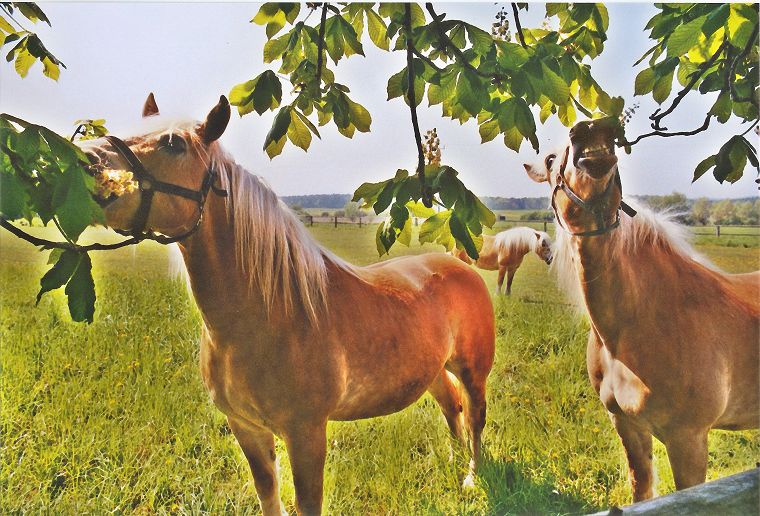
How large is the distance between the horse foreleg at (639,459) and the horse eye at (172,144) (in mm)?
993

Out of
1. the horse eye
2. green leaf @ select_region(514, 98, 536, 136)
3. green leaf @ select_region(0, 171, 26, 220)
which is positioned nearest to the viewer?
green leaf @ select_region(0, 171, 26, 220)

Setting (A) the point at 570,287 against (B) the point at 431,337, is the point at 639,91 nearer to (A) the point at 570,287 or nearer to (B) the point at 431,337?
(A) the point at 570,287

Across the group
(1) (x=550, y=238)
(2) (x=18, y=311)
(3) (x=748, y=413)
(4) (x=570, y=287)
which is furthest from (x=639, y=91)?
(2) (x=18, y=311)

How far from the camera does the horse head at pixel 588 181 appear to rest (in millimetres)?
1039

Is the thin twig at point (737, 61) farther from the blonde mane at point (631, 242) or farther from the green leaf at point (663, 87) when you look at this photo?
the blonde mane at point (631, 242)

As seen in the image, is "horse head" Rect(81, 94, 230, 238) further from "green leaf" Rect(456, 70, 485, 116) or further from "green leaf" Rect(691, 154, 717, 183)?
"green leaf" Rect(691, 154, 717, 183)

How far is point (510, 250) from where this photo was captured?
4.86 ft

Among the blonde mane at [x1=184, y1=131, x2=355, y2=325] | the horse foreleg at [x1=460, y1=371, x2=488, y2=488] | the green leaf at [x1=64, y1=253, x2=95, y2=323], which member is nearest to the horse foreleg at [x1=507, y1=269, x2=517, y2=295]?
the horse foreleg at [x1=460, y1=371, x2=488, y2=488]

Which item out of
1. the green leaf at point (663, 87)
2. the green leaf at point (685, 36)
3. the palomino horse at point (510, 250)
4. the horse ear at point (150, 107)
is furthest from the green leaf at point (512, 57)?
the palomino horse at point (510, 250)

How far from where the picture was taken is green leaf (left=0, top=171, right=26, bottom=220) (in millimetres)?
488

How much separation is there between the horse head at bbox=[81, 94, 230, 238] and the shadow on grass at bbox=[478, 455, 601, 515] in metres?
0.89

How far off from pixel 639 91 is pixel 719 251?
812mm

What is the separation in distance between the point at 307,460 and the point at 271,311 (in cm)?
28

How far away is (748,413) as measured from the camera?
1.22 m
